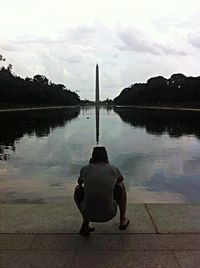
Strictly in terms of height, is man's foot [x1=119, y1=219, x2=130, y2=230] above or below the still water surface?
above

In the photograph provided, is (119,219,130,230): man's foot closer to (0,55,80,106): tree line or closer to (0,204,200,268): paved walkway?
(0,204,200,268): paved walkway

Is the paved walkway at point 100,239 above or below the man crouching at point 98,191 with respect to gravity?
below

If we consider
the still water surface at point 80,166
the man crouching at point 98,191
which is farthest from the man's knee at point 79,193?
the still water surface at point 80,166

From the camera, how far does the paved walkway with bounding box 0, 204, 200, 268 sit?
5062mm

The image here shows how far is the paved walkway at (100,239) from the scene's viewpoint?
506 centimetres

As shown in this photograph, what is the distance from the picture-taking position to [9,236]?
586 centimetres

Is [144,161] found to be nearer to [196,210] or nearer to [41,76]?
[196,210]

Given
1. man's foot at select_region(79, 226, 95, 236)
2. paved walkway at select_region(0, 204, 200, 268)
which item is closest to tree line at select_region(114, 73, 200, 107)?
paved walkway at select_region(0, 204, 200, 268)

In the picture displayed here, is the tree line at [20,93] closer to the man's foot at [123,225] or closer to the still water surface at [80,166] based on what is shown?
the still water surface at [80,166]

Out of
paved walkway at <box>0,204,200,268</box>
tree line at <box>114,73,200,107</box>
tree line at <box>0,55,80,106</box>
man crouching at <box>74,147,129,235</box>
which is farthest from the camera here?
tree line at <box>114,73,200,107</box>

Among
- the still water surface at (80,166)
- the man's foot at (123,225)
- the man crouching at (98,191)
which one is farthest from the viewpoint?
the still water surface at (80,166)

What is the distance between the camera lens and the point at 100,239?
19.0 ft

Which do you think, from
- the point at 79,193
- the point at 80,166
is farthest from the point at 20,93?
the point at 79,193

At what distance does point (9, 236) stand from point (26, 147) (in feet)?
56.8
